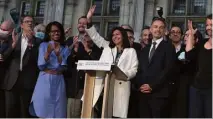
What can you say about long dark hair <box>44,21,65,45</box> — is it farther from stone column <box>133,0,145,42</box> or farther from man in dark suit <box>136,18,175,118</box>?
stone column <box>133,0,145,42</box>

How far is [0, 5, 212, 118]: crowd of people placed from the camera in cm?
466

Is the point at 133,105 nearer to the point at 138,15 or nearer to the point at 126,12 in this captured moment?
the point at 138,15

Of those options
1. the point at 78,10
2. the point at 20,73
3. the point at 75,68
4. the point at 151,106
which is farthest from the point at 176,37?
Answer: the point at 78,10

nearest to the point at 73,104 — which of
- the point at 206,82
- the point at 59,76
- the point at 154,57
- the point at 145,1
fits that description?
the point at 59,76

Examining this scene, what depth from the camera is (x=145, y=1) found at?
33.0 ft

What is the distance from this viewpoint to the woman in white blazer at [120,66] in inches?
185

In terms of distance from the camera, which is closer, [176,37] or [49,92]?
[49,92]

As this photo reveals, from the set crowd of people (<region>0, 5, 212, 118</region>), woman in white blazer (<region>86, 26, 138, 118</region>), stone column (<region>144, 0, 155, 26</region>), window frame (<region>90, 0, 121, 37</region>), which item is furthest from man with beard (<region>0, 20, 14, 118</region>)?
window frame (<region>90, 0, 121, 37</region>)

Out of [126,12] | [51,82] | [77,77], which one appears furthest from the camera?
[126,12]

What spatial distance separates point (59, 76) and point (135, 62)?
3.47 ft

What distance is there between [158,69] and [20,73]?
1.97 meters

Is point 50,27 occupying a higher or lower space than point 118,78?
higher

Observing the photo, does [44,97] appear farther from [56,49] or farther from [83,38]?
[83,38]

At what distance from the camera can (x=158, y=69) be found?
15.6 ft
